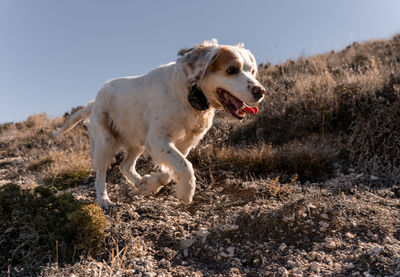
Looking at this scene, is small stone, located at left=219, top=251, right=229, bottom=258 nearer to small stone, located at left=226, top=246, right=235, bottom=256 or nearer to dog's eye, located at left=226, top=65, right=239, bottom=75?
small stone, located at left=226, top=246, right=235, bottom=256

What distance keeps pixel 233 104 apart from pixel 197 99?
31cm

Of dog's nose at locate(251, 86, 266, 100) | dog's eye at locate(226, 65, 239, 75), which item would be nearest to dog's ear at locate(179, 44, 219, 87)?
dog's eye at locate(226, 65, 239, 75)

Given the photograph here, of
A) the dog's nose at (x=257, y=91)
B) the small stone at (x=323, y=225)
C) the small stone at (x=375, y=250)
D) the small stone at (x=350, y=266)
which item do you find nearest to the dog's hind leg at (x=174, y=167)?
the dog's nose at (x=257, y=91)

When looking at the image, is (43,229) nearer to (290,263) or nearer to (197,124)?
(197,124)

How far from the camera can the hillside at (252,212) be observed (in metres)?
2.35

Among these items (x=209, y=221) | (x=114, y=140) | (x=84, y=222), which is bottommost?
(x=209, y=221)

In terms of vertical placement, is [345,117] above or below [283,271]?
above

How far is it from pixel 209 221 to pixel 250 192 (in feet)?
2.62

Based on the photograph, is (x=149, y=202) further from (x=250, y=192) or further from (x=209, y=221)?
(x=250, y=192)

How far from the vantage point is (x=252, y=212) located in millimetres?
2996

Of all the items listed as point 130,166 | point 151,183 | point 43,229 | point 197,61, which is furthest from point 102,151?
point 197,61

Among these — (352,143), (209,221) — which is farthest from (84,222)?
(352,143)

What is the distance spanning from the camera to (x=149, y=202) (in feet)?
11.8

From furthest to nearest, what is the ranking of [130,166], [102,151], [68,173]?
[68,173]
[130,166]
[102,151]
